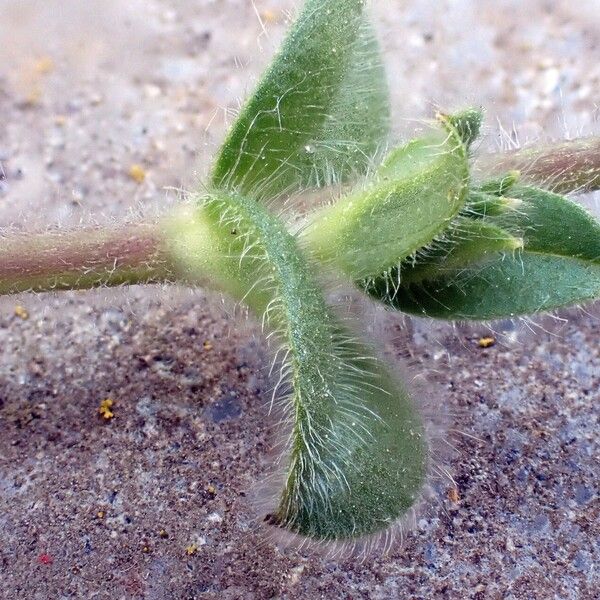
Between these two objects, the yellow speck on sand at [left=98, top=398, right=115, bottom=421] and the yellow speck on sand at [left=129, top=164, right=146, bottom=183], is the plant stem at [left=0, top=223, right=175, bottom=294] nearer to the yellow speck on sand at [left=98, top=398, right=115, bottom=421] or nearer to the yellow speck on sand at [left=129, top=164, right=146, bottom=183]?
the yellow speck on sand at [left=98, top=398, right=115, bottom=421]

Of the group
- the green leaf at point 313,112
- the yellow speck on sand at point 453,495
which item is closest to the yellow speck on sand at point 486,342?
the yellow speck on sand at point 453,495

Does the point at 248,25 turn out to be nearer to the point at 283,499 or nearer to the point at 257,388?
the point at 257,388

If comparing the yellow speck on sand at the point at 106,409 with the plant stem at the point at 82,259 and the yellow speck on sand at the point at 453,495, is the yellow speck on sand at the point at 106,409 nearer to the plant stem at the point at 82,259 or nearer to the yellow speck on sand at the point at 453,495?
the plant stem at the point at 82,259

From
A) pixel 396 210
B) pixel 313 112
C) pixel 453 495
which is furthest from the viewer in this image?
pixel 453 495

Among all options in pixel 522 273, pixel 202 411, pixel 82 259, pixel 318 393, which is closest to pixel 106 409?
pixel 202 411

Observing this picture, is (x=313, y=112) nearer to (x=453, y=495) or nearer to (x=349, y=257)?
(x=349, y=257)
